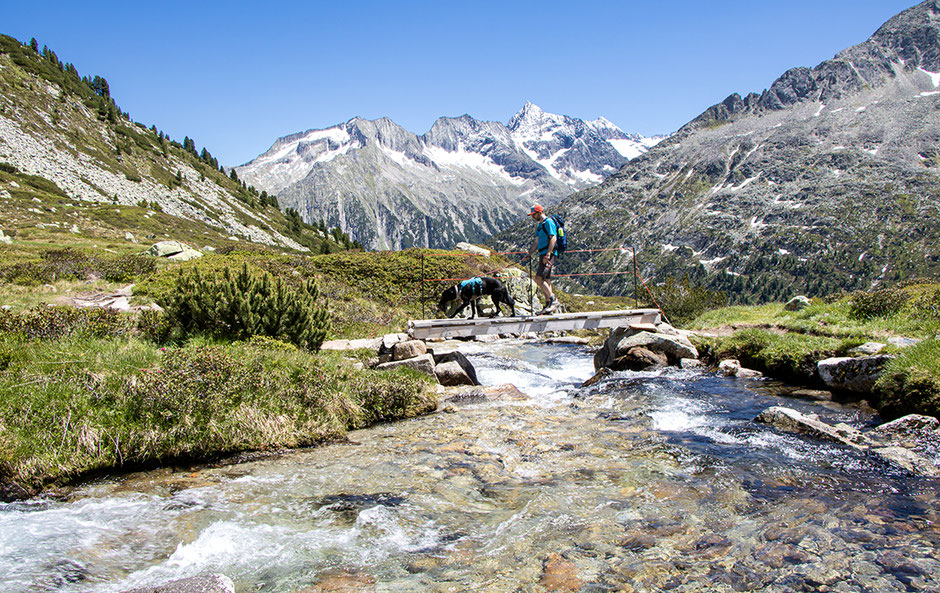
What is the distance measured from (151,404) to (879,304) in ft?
66.9

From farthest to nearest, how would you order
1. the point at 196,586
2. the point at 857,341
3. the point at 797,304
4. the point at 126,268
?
the point at 126,268 → the point at 797,304 → the point at 857,341 → the point at 196,586

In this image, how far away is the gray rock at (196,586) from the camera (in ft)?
12.8

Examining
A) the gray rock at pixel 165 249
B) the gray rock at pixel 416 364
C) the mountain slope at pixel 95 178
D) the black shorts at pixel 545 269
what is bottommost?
the gray rock at pixel 416 364

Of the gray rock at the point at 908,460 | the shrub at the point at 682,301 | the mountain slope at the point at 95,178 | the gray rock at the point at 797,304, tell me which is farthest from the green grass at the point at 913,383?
the mountain slope at the point at 95,178

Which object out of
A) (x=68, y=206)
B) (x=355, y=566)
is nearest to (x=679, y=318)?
(x=355, y=566)

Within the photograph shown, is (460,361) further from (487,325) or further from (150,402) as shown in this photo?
(150,402)

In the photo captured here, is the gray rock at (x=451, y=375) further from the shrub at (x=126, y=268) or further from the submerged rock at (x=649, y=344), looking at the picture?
the shrub at (x=126, y=268)

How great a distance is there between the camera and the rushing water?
Answer: 456cm

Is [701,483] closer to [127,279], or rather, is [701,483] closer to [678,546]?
[678,546]

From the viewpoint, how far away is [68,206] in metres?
53.2

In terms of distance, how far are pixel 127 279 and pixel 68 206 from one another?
41253 millimetres

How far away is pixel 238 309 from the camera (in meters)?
12.5

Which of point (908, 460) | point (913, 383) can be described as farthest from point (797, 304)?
point (908, 460)

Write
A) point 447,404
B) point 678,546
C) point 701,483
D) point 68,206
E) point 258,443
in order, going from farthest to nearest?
1. point 68,206
2. point 447,404
3. point 258,443
4. point 701,483
5. point 678,546
